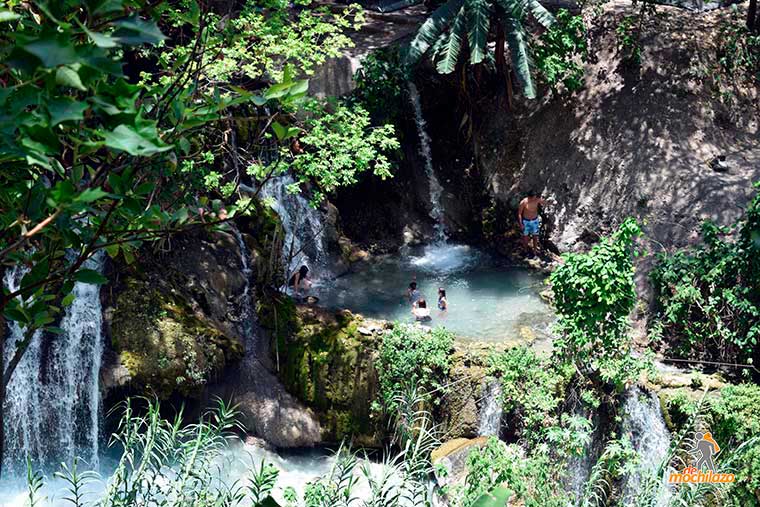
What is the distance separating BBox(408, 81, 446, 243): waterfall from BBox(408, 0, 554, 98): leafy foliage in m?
1.96

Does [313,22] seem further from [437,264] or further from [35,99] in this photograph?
[35,99]

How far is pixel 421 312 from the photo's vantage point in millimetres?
13750

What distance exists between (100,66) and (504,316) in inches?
463

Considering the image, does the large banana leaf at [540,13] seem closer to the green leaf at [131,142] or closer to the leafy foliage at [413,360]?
the leafy foliage at [413,360]

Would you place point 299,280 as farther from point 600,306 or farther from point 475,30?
point 600,306

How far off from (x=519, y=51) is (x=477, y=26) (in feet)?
3.13

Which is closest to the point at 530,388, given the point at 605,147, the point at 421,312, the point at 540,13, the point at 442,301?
the point at 421,312

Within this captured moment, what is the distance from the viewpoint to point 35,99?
2.96 m

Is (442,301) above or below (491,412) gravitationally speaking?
above

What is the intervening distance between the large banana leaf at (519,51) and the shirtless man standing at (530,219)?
209 cm

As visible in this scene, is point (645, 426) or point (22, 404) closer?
point (645, 426)

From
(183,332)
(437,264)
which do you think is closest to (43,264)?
(183,332)

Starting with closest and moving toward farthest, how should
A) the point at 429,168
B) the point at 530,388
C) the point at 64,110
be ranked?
the point at 64,110 → the point at 530,388 → the point at 429,168

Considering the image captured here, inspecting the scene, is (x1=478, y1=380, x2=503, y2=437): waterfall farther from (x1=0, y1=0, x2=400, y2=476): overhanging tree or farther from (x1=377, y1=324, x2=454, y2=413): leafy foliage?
(x1=0, y1=0, x2=400, y2=476): overhanging tree
